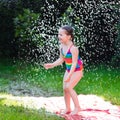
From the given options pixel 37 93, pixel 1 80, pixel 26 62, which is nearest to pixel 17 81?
pixel 1 80

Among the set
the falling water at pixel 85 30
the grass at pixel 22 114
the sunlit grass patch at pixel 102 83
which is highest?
the falling water at pixel 85 30

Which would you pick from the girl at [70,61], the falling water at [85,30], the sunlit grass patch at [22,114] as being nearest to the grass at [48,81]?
the sunlit grass patch at [22,114]

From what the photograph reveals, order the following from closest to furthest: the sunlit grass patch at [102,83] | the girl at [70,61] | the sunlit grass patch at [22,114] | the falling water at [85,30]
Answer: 1. the sunlit grass patch at [22,114]
2. the girl at [70,61]
3. the sunlit grass patch at [102,83]
4. the falling water at [85,30]

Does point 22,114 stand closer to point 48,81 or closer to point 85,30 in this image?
point 48,81

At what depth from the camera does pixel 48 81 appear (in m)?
9.99

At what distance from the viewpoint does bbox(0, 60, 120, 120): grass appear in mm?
5781

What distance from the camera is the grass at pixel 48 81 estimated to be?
19.0 ft

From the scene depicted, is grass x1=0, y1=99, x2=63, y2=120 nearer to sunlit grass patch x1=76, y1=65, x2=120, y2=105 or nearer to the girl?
the girl

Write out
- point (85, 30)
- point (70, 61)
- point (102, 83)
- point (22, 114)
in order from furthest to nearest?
1. point (85, 30)
2. point (102, 83)
3. point (70, 61)
4. point (22, 114)

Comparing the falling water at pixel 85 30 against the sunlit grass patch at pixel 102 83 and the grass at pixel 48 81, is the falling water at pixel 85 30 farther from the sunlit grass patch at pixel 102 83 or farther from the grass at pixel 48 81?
the sunlit grass patch at pixel 102 83

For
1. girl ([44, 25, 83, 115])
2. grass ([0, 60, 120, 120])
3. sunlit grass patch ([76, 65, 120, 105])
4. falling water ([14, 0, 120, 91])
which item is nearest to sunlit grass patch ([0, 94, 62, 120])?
grass ([0, 60, 120, 120])

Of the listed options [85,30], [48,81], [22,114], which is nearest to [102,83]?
[48,81]

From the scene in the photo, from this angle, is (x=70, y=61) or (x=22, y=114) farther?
(x=70, y=61)

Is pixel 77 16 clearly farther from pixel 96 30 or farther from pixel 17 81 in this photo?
pixel 17 81
